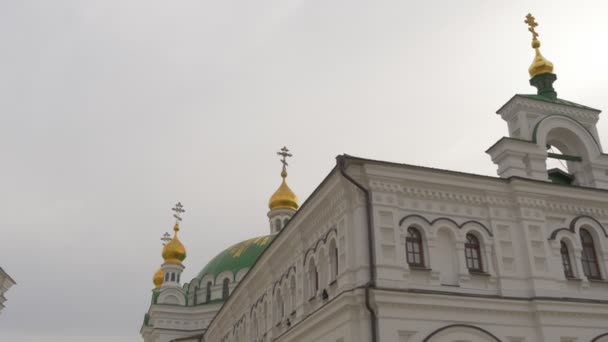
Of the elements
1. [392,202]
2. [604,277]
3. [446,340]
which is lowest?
[446,340]

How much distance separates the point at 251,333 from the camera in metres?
23.1

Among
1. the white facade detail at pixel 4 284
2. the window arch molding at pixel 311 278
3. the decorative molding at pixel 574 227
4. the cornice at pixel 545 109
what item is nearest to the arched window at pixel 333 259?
the window arch molding at pixel 311 278

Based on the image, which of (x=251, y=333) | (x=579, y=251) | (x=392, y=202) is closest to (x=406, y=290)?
(x=392, y=202)

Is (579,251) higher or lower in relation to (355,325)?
higher

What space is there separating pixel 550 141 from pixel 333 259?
8.05 metres

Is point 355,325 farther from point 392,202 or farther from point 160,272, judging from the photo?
point 160,272

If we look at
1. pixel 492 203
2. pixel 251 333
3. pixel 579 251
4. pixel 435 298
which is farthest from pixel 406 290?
pixel 251 333

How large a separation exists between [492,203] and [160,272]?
1651 inches

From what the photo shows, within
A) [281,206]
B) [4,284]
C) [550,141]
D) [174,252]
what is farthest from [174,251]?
[550,141]

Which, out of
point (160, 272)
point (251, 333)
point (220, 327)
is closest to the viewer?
point (251, 333)

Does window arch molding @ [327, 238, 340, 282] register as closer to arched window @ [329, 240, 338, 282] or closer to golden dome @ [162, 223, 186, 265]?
arched window @ [329, 240, 338, 282]

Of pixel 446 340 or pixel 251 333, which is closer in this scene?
pixel 446 340

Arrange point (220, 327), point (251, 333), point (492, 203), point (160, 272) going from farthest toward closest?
point (160, 272), point (220, 327), point (251, 333), point (492, 203)

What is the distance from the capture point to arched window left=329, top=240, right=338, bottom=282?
15.5 metres
